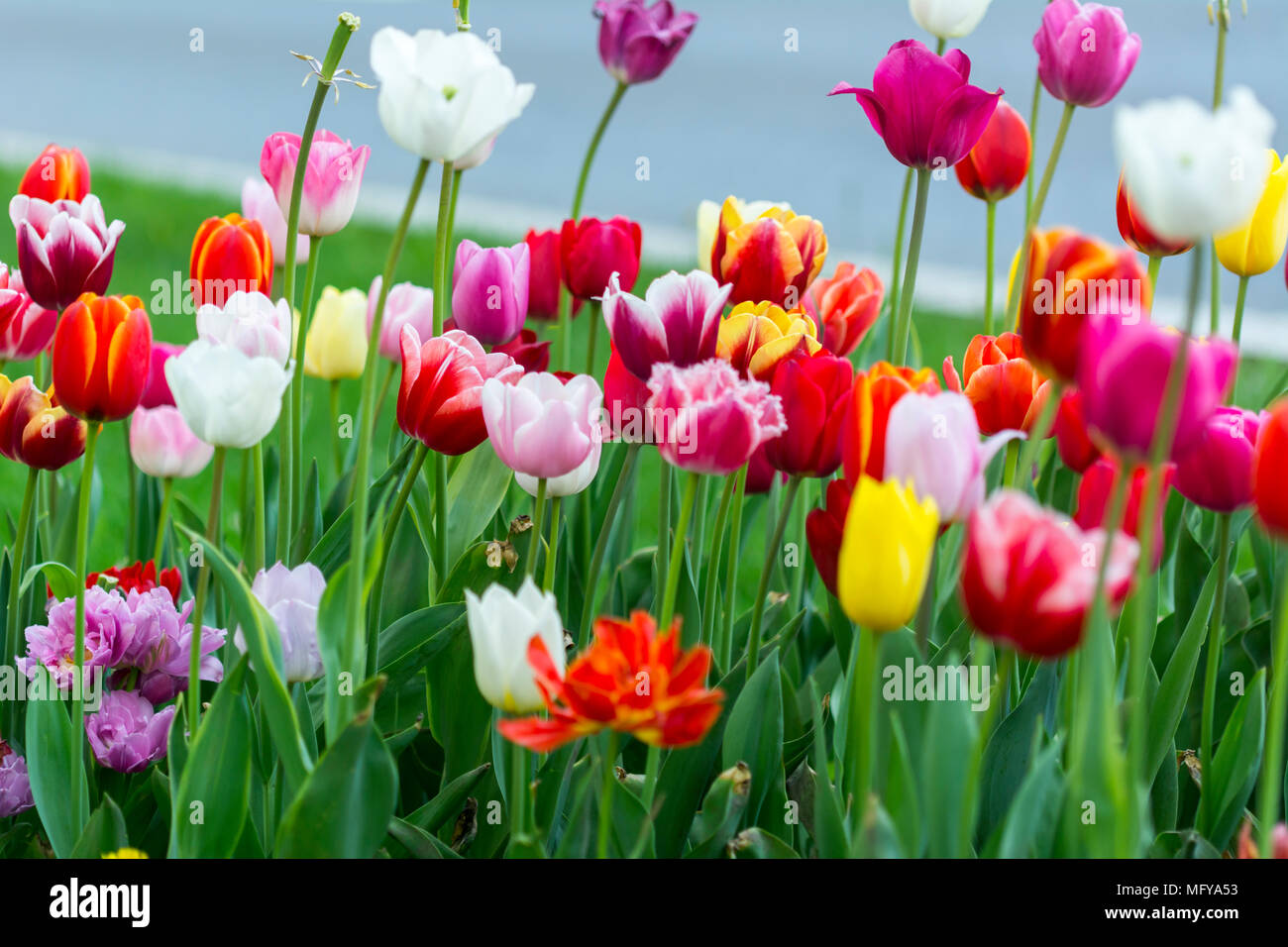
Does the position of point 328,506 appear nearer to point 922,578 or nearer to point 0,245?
point 922,578

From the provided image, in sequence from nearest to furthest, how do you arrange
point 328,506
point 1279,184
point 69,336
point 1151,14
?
point 69,336, point 1279,184, point 328,506, point 1151,14

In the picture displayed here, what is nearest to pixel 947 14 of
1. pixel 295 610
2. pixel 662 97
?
pixel 295 610

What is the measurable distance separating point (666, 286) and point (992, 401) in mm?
297

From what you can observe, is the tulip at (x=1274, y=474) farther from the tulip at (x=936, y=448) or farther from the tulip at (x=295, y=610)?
the tulip at (x=295, y=610)

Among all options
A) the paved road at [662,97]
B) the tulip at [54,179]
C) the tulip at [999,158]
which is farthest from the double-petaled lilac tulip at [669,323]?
the paved road at [662,97]

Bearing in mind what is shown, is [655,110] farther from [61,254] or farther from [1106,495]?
[1106,495]

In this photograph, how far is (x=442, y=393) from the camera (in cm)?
103

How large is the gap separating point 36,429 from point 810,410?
24.9 inches

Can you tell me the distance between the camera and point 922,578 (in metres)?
0.72

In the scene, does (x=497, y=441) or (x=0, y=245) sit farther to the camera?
(x=0, y=245)

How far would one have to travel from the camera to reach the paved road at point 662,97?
5926mm

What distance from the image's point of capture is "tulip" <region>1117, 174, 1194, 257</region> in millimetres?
1190

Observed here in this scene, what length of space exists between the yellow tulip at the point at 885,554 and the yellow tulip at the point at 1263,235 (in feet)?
2.21
